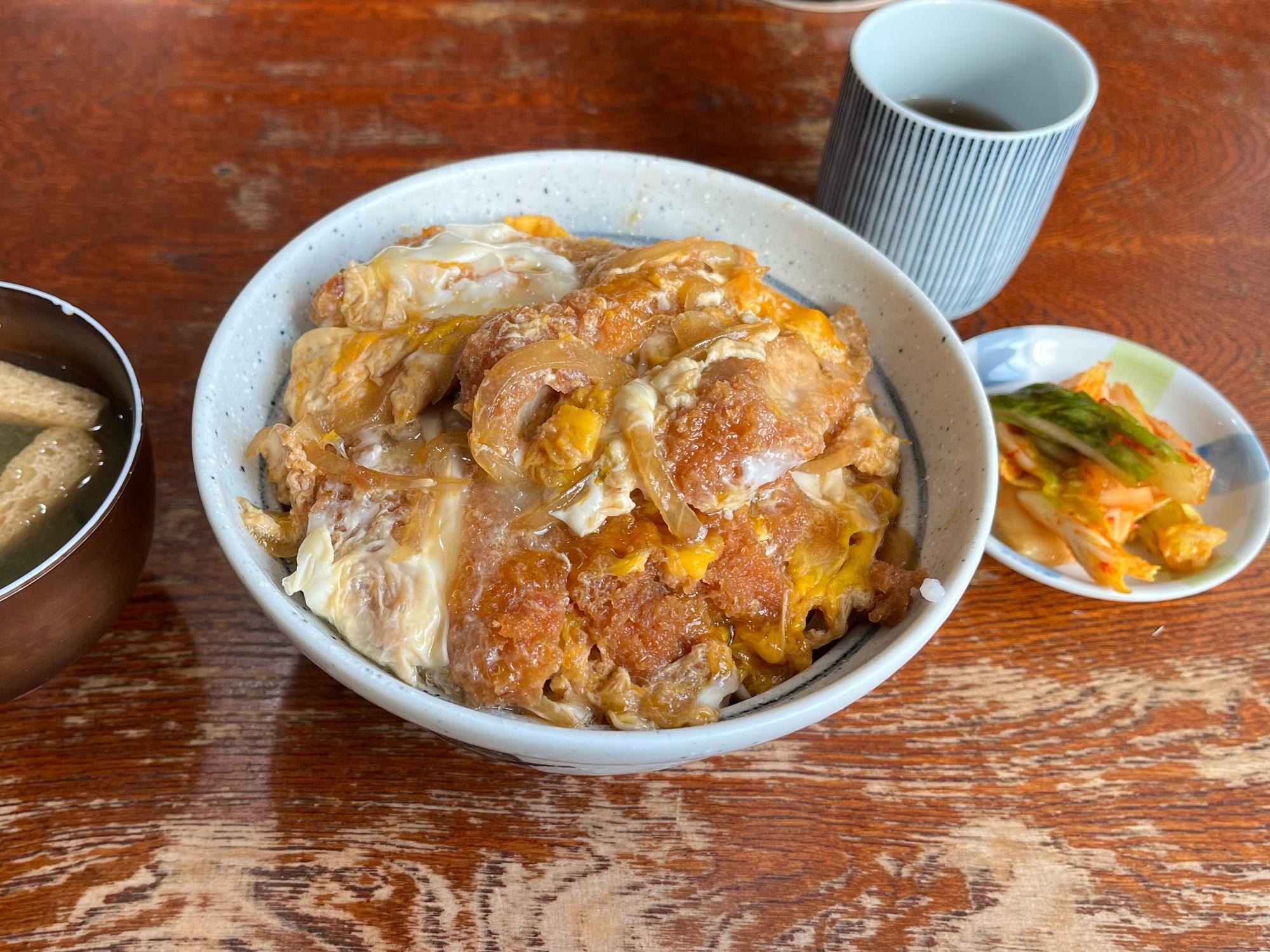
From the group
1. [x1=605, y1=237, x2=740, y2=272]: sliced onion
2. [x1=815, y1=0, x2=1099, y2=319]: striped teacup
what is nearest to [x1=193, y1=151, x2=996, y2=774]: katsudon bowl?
[x1=605, y1=237, x2=740, y2=272]: sliced onion

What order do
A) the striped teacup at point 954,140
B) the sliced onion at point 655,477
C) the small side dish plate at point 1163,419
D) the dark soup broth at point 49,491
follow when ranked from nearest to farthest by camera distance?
the sliced onion at point 655,477 < the dark soup broth at point 49,491 < the small side dish plate at point 1163,419 < the striped teacup at point 954,140

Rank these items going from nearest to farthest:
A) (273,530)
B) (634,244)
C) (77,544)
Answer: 1. (77,544)
2. (273,530)
3. (634,244)

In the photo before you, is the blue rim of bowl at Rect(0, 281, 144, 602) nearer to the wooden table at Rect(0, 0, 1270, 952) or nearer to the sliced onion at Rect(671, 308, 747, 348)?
the wooden table at Rect(0, 0, 1270, 952)

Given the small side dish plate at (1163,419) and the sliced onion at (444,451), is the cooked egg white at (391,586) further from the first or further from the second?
the small side dish plate at (1163,419)

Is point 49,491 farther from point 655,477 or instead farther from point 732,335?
point 732,335

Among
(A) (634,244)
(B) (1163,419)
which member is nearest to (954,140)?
(A) (634,244)

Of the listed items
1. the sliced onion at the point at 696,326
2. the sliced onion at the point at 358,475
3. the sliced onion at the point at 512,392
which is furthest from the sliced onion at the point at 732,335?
the sliced onion at the point at 358,475

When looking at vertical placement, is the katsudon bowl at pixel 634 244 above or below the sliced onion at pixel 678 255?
below

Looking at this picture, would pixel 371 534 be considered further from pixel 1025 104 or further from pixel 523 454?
pixel 1025 104
